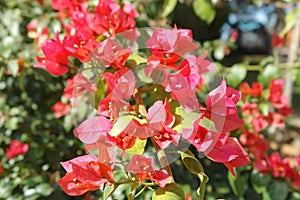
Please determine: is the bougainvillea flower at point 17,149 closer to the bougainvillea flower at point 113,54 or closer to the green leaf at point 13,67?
the green leaf at point 13,67

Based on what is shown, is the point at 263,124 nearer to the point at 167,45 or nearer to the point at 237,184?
the point at 237,184

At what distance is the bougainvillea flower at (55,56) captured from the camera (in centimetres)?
85

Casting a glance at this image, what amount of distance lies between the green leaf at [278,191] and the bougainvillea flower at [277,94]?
23 cm

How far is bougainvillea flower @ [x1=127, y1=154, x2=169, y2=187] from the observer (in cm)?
64

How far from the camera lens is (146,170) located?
2.13 ft

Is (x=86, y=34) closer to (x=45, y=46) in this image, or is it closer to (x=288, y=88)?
(x=45, y=46)

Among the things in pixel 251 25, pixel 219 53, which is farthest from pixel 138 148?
pixel 251 25

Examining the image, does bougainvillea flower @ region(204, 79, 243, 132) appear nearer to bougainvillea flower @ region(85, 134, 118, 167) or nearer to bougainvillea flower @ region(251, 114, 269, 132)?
bougainvillea flower @ region(85, 134, 118, 167)

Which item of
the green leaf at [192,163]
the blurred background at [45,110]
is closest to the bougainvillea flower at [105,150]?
the green leaf at [192,163]

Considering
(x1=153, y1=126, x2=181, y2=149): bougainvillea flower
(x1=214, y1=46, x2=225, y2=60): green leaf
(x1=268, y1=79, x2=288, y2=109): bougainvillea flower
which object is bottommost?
(x1=268, y1=79, x2=288, y2=109): bougainvillea flower

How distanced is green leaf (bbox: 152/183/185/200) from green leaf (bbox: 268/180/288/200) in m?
0.62

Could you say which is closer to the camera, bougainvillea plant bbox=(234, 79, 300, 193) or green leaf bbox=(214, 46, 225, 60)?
bougainvillea plant bbox=(234, 79, 300, 193)

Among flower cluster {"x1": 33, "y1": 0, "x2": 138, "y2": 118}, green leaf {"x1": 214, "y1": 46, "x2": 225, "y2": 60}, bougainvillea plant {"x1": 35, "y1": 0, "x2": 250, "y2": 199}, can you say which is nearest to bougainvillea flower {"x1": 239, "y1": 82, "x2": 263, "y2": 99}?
green leaf {"x1": 214, "y1": 46, "x2": 225, "y2": 60}

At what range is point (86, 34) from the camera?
0.90 m
